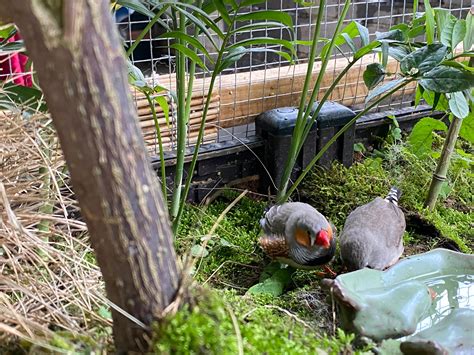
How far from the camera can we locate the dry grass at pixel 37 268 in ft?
2.68

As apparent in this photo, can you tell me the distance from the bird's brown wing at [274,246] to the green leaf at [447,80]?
1.75 feet

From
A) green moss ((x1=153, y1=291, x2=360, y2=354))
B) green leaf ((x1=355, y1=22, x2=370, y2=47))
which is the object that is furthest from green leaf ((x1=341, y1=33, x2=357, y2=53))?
green moss ((x1=153, y1=291, x2=360, y2=354))

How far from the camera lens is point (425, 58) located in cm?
133

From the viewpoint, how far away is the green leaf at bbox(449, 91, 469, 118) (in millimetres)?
1413

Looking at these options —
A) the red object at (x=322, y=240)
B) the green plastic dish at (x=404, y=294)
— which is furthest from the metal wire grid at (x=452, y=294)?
the red object at (x=322, y=240)

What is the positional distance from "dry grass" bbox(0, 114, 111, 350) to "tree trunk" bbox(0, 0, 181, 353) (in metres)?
0.13

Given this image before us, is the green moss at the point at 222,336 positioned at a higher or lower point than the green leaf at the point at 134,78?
lower

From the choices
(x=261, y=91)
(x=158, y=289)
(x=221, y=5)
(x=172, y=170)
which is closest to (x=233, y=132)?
(x=261, y=91)

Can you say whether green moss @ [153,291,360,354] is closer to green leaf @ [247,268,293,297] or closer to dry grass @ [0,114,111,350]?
dry grass @ [0,114,111,350]

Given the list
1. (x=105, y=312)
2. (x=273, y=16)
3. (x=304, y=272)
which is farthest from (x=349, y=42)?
(x=105, y=312)

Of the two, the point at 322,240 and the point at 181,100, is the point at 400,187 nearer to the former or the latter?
the point at 322,240

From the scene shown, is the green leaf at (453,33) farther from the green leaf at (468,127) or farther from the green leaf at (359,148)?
the green leaf at (359,148)

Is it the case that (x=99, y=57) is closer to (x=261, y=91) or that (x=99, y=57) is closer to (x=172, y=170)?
(x=172, y=170)

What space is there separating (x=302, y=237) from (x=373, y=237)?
0.18m
